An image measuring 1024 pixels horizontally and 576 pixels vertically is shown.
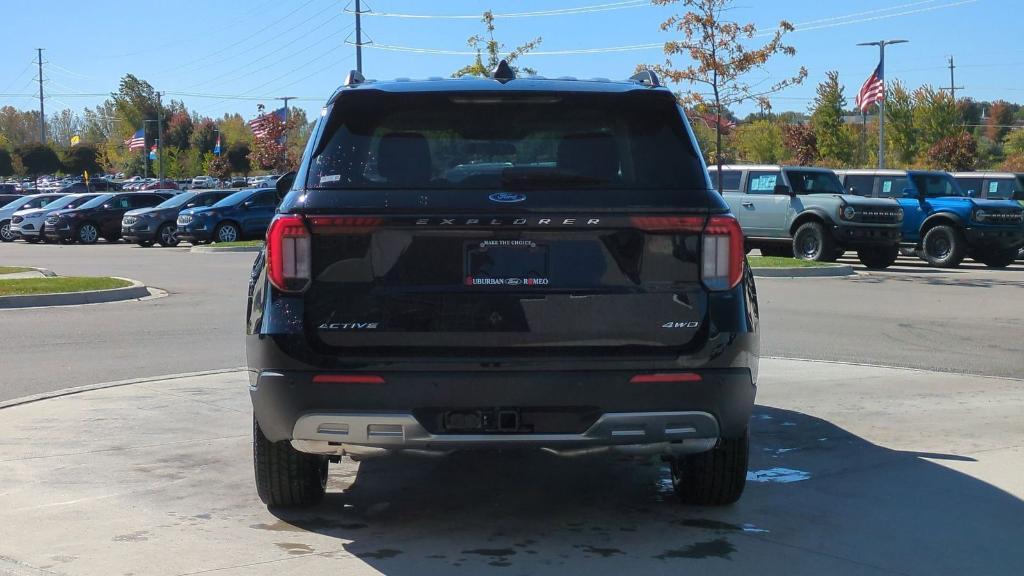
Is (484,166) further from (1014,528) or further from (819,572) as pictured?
(1014,528)

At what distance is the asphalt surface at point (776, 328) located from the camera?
10867 mm

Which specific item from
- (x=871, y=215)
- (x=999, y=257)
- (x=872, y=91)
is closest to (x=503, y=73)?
(x=871, y=215)

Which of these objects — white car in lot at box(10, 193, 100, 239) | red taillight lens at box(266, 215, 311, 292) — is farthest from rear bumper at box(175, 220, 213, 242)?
red taillight lens at box(266, 215, 311, 292)

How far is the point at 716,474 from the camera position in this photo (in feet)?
18.7

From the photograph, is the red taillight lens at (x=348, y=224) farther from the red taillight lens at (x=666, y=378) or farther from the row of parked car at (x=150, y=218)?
the row of parked car at (x=150, y=218)

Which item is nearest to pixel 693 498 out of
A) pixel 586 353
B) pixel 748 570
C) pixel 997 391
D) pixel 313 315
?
pixel 748 570

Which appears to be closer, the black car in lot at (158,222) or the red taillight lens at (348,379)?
the red taillight lens at (348,379)

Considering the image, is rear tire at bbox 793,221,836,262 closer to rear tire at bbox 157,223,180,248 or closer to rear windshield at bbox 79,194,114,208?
rear tire at bbox 157,223,180,248

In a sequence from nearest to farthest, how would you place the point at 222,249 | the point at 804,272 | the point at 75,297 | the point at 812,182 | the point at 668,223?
the point at 668,223
the point at 75,297
the point at 804,272
the point at 812,182
the point at 222,249

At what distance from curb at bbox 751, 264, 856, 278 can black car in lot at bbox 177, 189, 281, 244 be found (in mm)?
15872

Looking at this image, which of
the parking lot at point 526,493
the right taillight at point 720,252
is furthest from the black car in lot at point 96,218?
the right taillight at point 720,252

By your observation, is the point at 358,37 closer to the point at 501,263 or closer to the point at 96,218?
the point at 96,218

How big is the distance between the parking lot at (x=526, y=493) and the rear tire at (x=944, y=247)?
565 inches

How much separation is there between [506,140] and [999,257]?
22.4 meters
